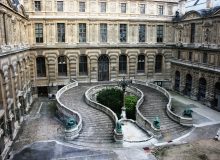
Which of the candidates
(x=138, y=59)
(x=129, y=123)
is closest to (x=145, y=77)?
(x=138, y=59)

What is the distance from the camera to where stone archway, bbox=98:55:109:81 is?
43844 mm

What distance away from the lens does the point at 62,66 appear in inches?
1666

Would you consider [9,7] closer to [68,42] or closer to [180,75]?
[68,42]

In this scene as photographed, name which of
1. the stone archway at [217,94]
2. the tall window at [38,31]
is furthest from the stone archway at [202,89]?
the tall window at [38,31]

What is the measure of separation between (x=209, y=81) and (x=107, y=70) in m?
17.7

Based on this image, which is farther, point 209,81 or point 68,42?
point 68,42

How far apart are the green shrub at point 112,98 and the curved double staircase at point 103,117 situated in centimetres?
280

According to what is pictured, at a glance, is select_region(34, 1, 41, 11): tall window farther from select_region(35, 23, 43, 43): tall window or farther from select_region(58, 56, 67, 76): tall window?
select_region(58, 56, 67, 76): tall window

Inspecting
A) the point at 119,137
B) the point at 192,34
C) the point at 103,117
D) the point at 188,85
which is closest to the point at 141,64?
the point at 188,85

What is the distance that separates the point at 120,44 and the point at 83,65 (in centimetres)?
771

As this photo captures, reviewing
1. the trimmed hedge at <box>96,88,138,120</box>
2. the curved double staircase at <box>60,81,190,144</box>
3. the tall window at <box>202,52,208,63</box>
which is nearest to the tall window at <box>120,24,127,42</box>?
the curved double staircase at <box>60,81,190,144</box>

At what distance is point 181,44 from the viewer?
43.7 meters

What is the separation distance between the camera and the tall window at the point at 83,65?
141 feet

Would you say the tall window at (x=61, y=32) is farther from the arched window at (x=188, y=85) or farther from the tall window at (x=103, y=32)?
the arched window at (x=188, y=85)
